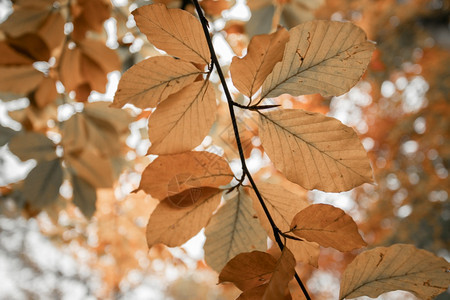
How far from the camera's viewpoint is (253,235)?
1.27 feet

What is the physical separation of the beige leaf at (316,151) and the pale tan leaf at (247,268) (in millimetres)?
79

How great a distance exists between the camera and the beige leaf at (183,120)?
348mm

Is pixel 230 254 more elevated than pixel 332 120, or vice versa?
pixel 332 120

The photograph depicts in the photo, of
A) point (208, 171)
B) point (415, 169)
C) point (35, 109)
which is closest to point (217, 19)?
point (35, 109)

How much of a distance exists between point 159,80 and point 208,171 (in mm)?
112

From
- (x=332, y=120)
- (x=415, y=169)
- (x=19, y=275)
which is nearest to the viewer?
(x=332, y=120)

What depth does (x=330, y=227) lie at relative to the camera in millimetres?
313

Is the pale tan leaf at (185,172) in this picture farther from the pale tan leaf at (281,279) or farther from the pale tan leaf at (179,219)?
the pale tan leaf at (281,279)

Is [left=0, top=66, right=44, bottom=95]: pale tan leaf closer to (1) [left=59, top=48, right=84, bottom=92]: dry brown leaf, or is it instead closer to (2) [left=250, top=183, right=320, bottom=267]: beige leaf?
(1) [left=59, top=48, right=84, bottom=92]: dry brown leaf

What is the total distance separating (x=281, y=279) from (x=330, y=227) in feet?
0.29

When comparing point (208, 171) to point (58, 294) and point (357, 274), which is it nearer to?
point (357, 274)

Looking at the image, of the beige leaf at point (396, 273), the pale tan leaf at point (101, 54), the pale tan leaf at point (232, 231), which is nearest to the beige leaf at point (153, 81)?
the pale tan leaf at point (232, 231)

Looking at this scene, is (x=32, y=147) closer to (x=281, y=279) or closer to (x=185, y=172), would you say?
(x=185, y=172)

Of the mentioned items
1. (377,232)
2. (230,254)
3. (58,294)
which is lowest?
(58,294)
